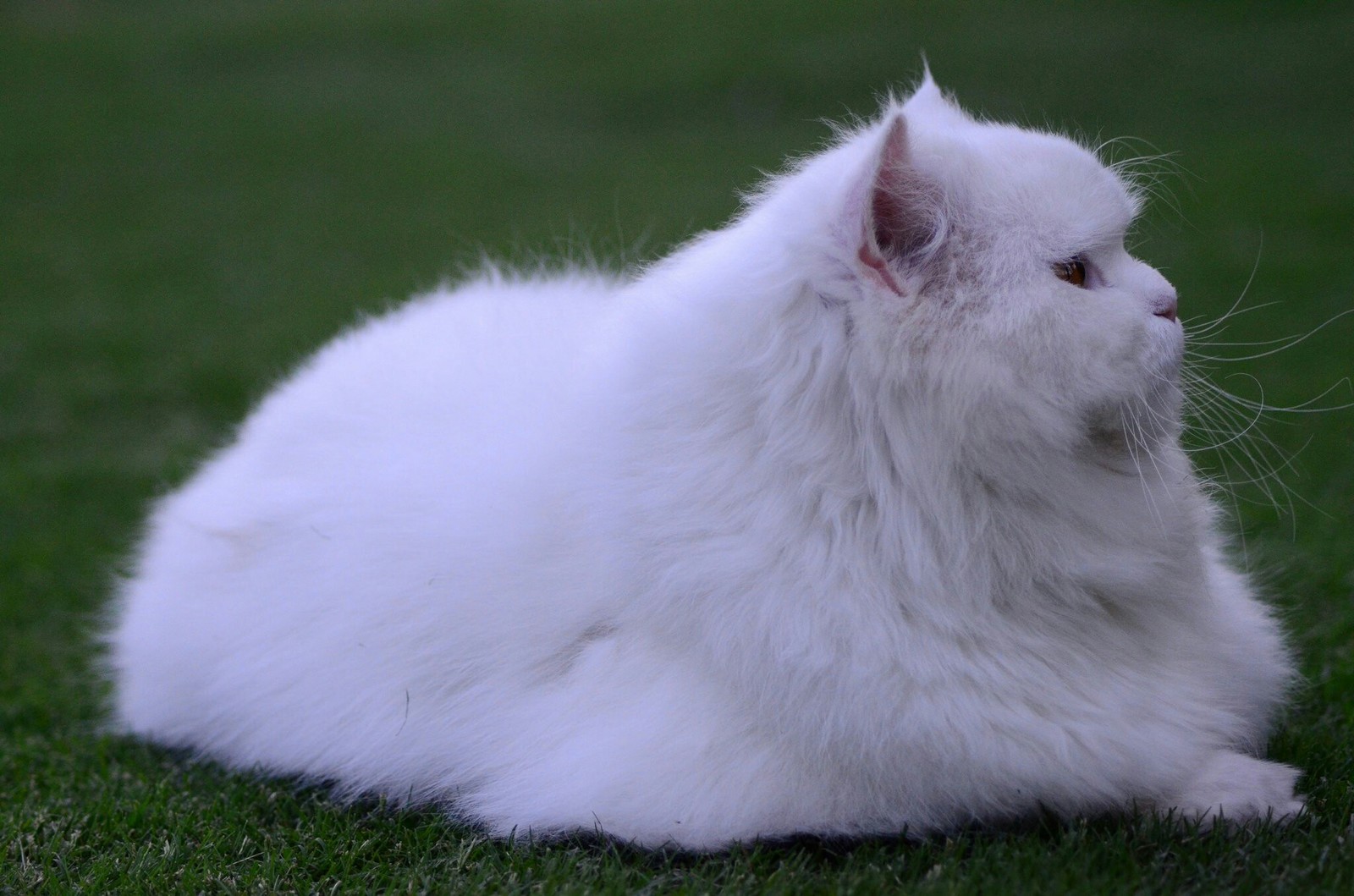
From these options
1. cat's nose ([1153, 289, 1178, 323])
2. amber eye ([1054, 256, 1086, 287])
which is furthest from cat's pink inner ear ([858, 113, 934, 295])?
cat's nose ([1153, 289, 1178, 323])

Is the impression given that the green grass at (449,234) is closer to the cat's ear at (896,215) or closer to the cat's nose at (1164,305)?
the cat's nose at (1164,305)

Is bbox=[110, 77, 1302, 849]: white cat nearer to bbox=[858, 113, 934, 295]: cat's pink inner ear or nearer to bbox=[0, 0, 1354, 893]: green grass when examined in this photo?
bbox=[858, 113, 934, 295]: cat's pink inner ear

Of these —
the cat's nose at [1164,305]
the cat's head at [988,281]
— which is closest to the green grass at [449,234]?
the cat's head at [988,281]

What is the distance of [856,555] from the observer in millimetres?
2170

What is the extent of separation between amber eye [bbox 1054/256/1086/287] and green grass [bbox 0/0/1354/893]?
2.97ft

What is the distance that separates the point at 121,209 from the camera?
12.1 metres

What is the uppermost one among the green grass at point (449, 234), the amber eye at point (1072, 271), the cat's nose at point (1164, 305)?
the amber eye at point (1072, 271)

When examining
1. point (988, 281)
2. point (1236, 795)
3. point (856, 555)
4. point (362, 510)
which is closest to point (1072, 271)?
point (988, 281)

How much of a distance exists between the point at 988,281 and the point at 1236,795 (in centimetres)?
97

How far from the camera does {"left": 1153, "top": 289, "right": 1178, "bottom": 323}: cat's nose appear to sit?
2182mm

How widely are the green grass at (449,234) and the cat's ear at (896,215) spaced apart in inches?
37.6

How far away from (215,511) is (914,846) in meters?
1.77

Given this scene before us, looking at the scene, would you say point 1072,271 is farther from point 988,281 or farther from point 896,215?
point 896,215

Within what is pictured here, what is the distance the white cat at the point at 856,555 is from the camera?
211cm
